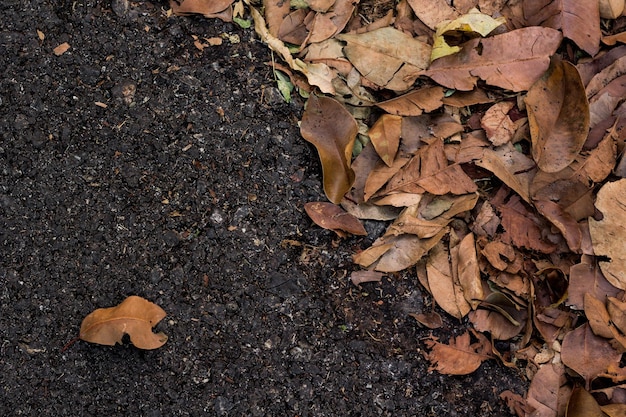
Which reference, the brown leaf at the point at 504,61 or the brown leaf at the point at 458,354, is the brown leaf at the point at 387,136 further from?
the brown leaf at the point at 458,354

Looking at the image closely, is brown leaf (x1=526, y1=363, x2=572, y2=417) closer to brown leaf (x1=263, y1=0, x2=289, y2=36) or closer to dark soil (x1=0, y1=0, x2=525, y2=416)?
dark soil (x1=0, y1=0, x2=525, y2=416)

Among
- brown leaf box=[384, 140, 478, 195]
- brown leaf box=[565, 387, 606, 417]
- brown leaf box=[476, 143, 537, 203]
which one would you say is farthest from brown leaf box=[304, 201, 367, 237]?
brown leaf box=[565, 387, 606, 417]

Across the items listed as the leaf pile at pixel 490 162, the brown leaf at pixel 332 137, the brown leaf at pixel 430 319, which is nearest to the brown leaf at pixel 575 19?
the leaf pile at pixel 490 162

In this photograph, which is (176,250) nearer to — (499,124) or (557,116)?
(499,124)

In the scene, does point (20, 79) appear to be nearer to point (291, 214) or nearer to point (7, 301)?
point (7, 301)

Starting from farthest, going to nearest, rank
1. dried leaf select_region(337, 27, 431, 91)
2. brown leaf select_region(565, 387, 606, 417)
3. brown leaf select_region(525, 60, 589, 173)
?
dried leaf select_region(337, 27, 431, 91) < brown leaf select_region(525, 60, 589, 173) < brown leaf select_region(565, 387, 606, 417)

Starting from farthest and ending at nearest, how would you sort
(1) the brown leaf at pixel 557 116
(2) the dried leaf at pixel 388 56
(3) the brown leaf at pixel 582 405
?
(2) the dried leaf at pixel 388 56
(1) the brown leaf at pixel 557 116
(3) the brown leaf at pixel 582 405
